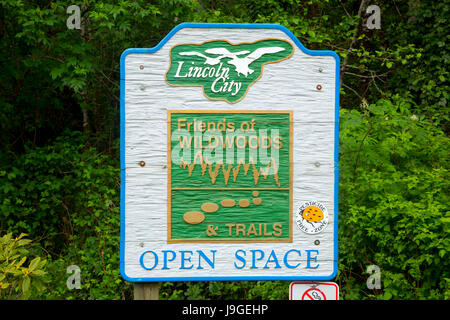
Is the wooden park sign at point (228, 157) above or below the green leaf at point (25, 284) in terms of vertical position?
above

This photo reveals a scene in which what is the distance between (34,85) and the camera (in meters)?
8.73

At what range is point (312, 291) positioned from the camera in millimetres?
3262

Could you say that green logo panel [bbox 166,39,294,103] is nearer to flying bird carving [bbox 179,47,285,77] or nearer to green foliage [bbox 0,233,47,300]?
flying bird carving [bbox 179,47,285,77]

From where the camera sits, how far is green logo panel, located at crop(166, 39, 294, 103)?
318 centimetres

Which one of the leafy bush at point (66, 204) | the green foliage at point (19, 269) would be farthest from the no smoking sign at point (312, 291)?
the leafy bush at point (66, 204)

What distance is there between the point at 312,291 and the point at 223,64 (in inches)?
62.8

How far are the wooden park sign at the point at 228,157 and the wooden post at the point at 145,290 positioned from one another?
106 mm

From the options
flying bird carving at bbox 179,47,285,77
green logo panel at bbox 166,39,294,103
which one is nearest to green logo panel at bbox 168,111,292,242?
green logo panel at bbox 166,39,294,103

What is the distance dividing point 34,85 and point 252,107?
261 inches

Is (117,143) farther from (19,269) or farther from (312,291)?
(312,291)

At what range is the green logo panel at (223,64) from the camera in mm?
3184

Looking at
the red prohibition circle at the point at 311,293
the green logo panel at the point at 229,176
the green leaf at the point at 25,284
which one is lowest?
the green leaf at the point at 25,284

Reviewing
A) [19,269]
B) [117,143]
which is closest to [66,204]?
[117,143]

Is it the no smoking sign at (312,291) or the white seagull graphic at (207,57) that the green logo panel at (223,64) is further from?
the no smoking sign at (312,291)
